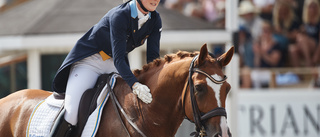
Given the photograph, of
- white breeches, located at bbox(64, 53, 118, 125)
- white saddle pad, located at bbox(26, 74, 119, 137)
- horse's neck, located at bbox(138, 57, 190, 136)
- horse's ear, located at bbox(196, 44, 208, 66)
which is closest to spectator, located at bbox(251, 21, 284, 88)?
white breeches, located at bbox(64, 53, 118, 125)

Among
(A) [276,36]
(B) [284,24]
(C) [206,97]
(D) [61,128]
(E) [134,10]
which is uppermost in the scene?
(E) [134,10]

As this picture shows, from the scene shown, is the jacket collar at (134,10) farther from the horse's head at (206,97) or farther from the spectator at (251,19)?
the spectator at (251,19)

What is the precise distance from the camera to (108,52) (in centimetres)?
370

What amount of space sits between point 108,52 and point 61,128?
24.3 inches

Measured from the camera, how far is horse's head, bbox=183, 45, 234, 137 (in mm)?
3080

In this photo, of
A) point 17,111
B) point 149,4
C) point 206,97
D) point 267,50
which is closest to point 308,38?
point 267,50

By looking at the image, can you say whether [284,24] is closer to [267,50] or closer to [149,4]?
[267,50]

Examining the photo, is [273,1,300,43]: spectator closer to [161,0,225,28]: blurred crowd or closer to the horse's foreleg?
[161,0,225,28]: blurred crowd

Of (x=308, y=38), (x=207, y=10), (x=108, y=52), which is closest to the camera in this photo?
(x=108, y=52)

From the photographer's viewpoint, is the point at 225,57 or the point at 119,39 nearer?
the point at 225,57

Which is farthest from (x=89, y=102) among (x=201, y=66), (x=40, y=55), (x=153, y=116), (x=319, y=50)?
(x=319, y=50)

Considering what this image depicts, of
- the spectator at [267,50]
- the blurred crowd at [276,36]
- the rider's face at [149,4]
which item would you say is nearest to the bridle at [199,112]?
the rider's face at [149,4]

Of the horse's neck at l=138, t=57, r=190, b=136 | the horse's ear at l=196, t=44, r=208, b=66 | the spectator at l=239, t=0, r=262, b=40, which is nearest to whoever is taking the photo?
the horse's ear at l=196, t=44, r=208, b=66

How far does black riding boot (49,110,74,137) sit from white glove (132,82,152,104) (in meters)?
0.56
